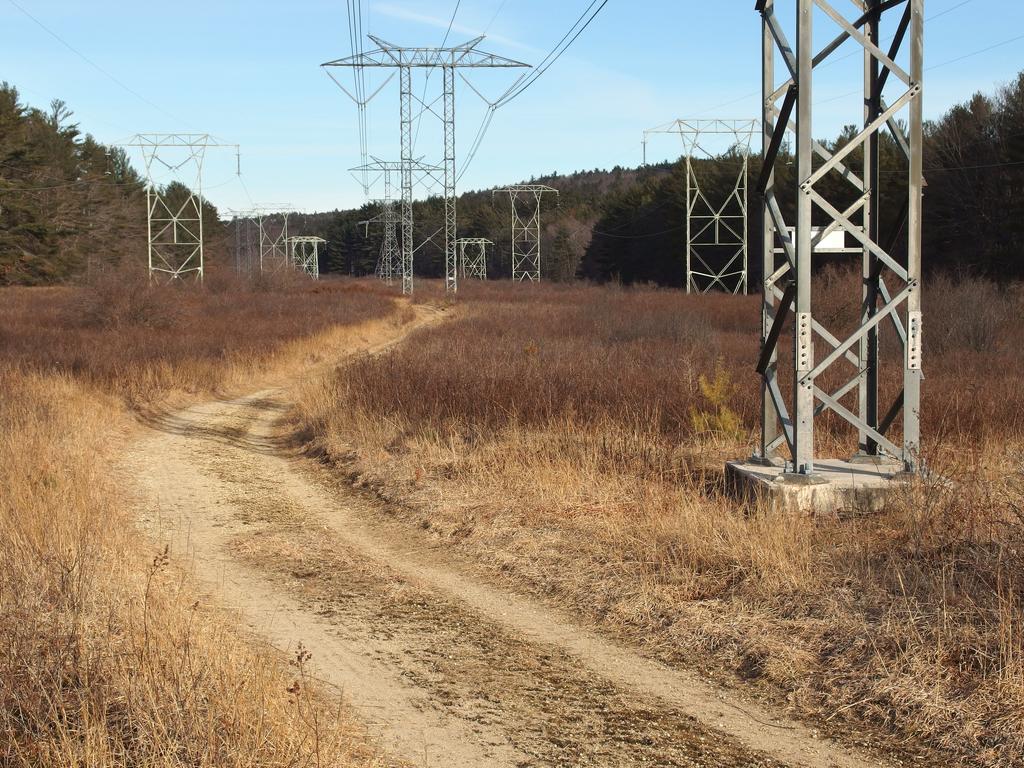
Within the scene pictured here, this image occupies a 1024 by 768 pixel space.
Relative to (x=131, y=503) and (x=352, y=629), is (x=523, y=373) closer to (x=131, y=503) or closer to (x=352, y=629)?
(x=131, y=503)

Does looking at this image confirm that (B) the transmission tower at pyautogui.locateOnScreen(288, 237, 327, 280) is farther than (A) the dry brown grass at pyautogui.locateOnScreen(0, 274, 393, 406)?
Yes

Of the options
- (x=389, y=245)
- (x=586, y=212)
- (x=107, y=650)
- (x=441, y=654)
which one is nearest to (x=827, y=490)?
(x=441, y=654)

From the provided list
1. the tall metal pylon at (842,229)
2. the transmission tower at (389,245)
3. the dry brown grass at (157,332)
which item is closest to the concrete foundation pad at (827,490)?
the tall metal pylon at (842,229)

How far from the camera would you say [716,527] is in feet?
22.8

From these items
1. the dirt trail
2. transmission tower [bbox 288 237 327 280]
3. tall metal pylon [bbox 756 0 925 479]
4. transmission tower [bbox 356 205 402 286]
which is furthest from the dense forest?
transmission tower [bbox 356 205 402 286]

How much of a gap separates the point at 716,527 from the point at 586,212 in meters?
123

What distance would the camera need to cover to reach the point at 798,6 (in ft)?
24.2

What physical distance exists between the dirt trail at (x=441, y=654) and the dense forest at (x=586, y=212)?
5.11 metres

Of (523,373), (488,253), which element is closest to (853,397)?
(523,373)

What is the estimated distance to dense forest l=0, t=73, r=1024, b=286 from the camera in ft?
122

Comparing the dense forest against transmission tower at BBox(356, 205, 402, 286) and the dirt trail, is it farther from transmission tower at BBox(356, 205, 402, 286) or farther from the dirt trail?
transmission tower at BBox(356, 205, 402, 286)

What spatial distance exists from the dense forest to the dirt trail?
5.11 metres

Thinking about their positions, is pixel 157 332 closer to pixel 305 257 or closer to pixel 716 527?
pixel 716 527

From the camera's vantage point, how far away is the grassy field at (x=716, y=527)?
4.86 meters
